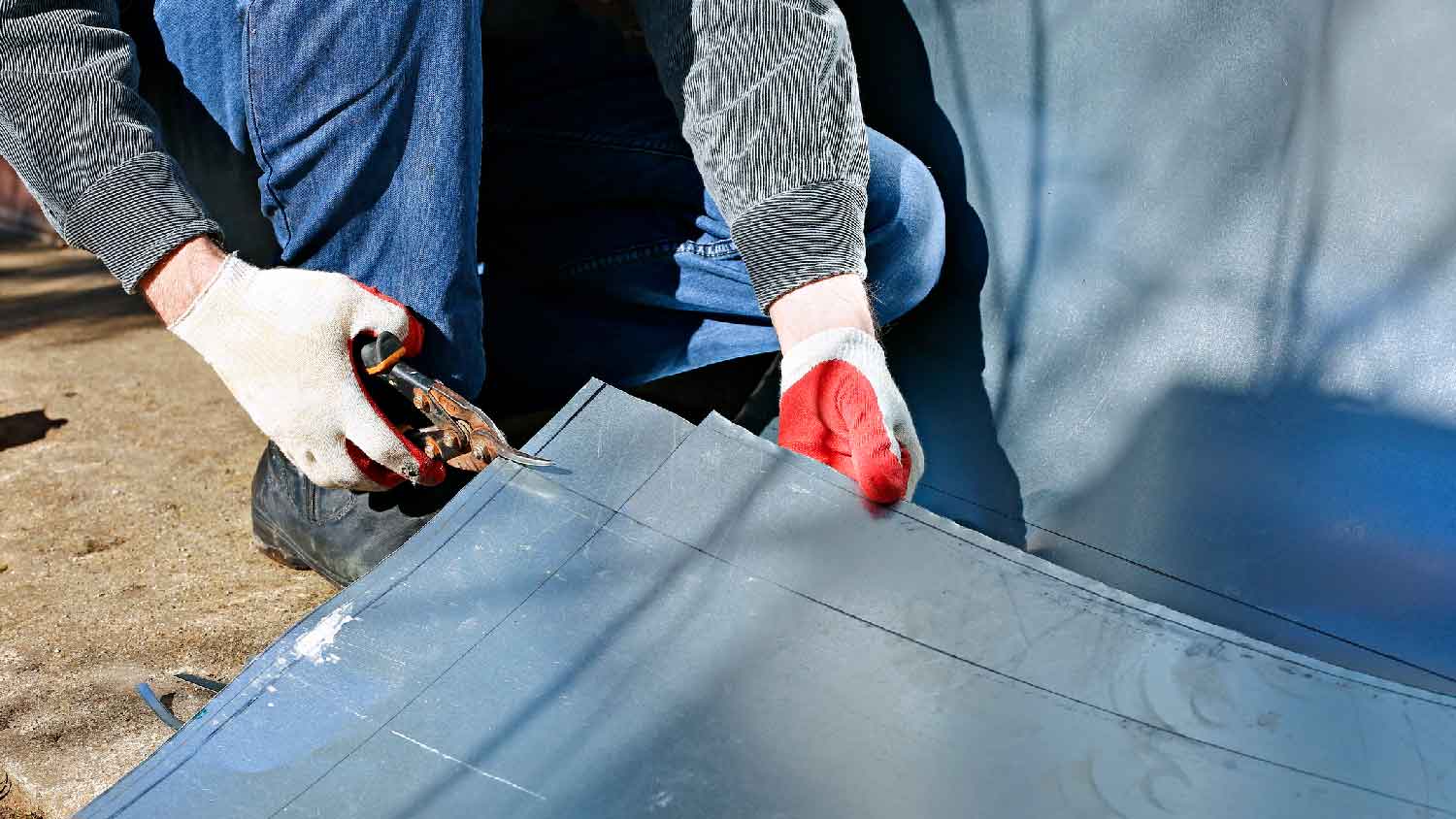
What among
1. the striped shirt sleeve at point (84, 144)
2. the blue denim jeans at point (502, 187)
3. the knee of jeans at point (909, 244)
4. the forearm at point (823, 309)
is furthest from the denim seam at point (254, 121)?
the knee of jeans at point (909, 244)

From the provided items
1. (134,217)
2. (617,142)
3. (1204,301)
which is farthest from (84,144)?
(1204,301)

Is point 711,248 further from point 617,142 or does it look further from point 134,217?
point 134,217

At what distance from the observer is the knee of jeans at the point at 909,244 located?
1600mm

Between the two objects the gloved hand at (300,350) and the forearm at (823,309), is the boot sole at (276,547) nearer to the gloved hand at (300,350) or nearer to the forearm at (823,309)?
the gloved hand at (300,350)

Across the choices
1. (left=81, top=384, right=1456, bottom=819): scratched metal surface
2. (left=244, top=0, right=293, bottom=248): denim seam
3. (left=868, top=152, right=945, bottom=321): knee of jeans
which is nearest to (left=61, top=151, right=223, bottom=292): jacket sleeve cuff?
(left=244, top=0, right=293, bottom=248): denim seam

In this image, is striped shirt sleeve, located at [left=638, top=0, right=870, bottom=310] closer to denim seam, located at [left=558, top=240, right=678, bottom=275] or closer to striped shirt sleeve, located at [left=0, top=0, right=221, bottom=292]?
denim seam, located at [left=558, top=240, right=678, bottom=275]

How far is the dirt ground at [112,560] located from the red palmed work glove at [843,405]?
664 mm

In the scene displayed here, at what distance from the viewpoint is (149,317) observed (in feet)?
8.82

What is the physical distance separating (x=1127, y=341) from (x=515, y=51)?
2.97 feet

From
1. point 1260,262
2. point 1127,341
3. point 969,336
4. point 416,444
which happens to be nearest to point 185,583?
point 416,444

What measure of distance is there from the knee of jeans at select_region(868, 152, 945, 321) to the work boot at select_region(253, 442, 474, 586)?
592 mm

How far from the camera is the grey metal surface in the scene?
1.32 metres

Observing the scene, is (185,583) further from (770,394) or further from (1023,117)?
(1023,117)

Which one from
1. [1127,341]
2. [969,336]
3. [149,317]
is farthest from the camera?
[149,317]
